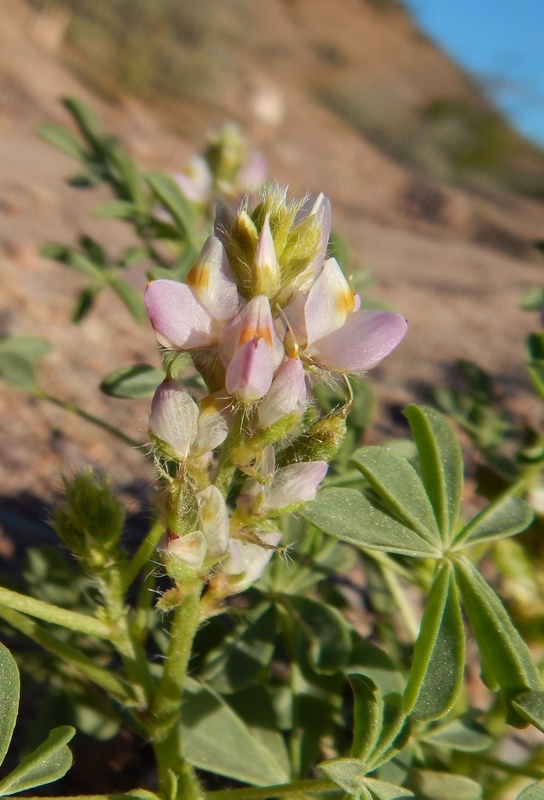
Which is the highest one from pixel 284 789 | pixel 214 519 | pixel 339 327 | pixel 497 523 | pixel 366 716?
pixel 339 327

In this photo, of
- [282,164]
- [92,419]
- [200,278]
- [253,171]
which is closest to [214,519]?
[200,278]

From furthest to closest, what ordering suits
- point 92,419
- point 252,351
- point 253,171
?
point 253,171
point 92,419
point 252,351

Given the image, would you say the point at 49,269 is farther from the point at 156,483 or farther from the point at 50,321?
the point at 156,483

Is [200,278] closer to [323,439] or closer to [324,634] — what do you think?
[323,439]

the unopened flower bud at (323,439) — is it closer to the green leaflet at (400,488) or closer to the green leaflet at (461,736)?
the green leaflet at (400,488)

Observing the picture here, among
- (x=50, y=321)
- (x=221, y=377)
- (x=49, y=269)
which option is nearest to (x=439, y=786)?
(x=221, y=377)

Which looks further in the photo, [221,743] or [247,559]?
[221,743]

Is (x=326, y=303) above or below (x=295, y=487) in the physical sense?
above
